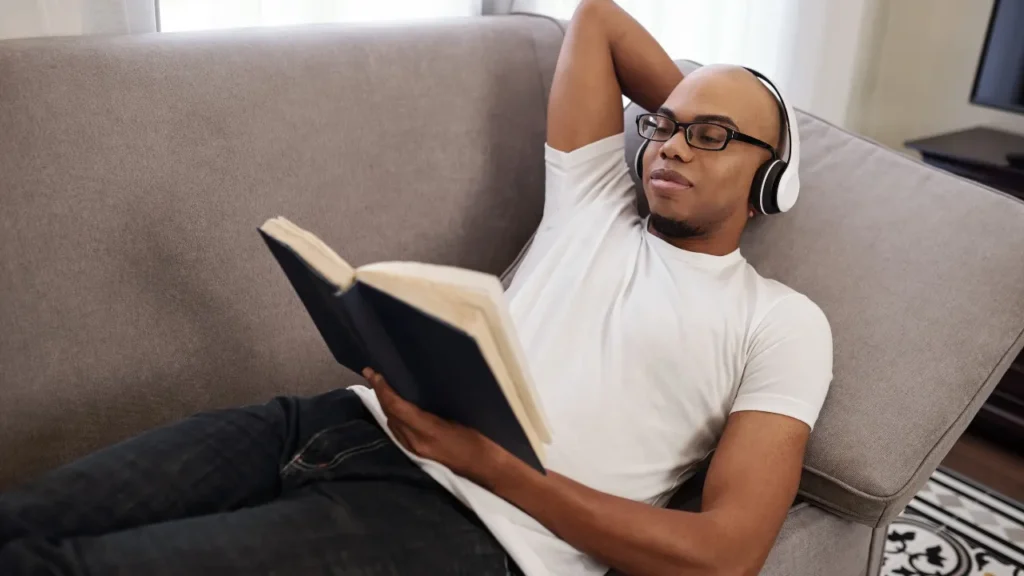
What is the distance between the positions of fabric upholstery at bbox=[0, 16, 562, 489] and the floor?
1465 mm

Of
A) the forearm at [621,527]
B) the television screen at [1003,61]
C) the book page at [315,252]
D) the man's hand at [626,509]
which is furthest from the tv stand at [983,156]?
the book page at [315,252]

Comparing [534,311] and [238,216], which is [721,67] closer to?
[534,311]

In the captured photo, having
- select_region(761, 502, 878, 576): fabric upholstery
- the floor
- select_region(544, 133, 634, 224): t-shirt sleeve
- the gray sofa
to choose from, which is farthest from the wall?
select_region(761, 502, 878, 576): fabric upholstery

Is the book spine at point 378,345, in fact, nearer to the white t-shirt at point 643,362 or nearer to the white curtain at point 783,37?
the white t-shirt at point 643,362

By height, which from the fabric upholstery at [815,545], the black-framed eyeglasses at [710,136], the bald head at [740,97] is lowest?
the fabric upholstery at [815,545]

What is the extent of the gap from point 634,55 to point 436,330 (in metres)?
0.88

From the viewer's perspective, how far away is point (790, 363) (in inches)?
43.3

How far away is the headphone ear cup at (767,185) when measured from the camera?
1233 millimetres

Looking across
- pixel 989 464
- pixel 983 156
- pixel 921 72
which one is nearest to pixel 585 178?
pixel 983 156

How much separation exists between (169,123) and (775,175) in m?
0.88

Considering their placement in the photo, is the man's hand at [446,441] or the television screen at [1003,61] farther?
the television screen at [1003,61]

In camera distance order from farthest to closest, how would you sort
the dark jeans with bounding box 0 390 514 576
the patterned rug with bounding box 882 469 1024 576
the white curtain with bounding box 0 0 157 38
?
the patterned rug with bounding box 882 469 1024 576 < the white curtain with bounding box 0 0 157 38 < the dark jeans with bounding box 0 390 514 576

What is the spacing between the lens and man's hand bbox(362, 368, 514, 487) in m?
0.94

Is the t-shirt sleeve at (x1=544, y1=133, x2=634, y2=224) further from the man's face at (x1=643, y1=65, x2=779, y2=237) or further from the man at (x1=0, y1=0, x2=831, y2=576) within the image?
the man's face at (x1=643, y1=65, x2=779, y2=237)
